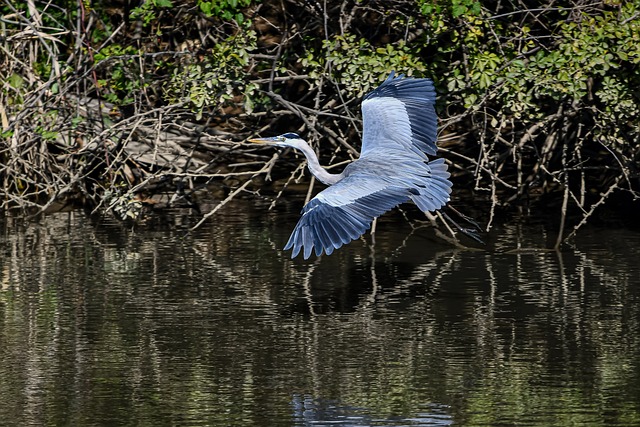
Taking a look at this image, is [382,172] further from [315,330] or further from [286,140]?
[315,330]

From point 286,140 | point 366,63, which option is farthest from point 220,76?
point 366,63

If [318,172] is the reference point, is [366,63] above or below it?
above

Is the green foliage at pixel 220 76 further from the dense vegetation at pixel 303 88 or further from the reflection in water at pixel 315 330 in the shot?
the reflection in water at pixel 315 330

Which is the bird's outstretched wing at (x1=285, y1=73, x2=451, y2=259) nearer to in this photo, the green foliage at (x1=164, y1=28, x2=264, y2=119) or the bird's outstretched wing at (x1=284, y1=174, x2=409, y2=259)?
the bird's outstretched wing at (x1=284, y1=174, x2=409, y2=259)

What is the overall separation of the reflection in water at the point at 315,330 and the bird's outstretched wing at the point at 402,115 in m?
0.91

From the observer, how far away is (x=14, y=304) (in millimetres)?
8203

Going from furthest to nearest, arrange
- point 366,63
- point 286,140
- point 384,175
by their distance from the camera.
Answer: point 366,63, point 286,140, point 384,175

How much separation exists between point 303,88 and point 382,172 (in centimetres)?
446

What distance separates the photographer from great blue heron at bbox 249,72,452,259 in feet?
24.2

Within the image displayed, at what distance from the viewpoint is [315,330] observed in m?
7.47

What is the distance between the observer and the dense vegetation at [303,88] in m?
9.73

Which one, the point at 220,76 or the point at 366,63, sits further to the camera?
the point at 220,76

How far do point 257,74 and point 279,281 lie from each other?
3.19 meters

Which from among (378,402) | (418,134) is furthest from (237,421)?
(418,134)
